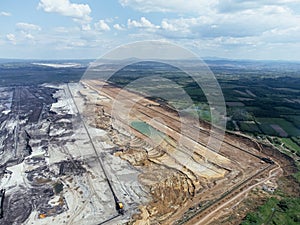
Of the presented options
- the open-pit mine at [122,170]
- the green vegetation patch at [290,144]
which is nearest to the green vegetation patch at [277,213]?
the open-pit mine at [122,170]

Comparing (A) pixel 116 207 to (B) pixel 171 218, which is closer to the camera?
(B) pixel 171 218

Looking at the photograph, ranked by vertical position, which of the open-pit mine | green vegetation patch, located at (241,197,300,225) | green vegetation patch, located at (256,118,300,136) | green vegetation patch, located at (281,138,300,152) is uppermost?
green vegetation patch, located at (256,118,300,136)

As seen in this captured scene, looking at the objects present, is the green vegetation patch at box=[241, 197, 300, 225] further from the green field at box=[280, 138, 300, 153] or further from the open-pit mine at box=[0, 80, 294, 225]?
the green field at box=[280, 138, 300, 153]

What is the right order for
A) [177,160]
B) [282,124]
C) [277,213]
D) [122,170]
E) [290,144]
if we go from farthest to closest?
1. [282,124]
2. [290,144]
3. [177,160]
4. [122,170]
5. [277,213]

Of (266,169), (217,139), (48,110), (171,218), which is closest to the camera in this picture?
(171,218)

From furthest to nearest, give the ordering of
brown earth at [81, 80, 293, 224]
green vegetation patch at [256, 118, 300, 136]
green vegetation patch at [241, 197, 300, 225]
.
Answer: green vegetation patch at [256, 118, 300, 136], brown earth at [81, 80, 293, 224], green vegetation patch at [241, 197, 300, 225]

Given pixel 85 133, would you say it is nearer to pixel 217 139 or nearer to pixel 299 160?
pixel 217 139

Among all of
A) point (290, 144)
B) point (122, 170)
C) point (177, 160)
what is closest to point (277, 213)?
point (177, 160)

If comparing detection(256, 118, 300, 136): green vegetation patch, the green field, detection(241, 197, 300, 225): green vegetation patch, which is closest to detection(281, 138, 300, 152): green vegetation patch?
the green field

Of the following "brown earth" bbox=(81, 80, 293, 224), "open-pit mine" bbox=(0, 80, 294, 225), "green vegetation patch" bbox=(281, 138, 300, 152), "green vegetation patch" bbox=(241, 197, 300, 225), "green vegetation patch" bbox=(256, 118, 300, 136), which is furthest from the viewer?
"green vegetation patch" bbox=(256, 118, 300, 136)

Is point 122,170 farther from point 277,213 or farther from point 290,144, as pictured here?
point 290,144

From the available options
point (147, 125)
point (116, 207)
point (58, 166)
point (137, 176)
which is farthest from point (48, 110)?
point (116, 207)
